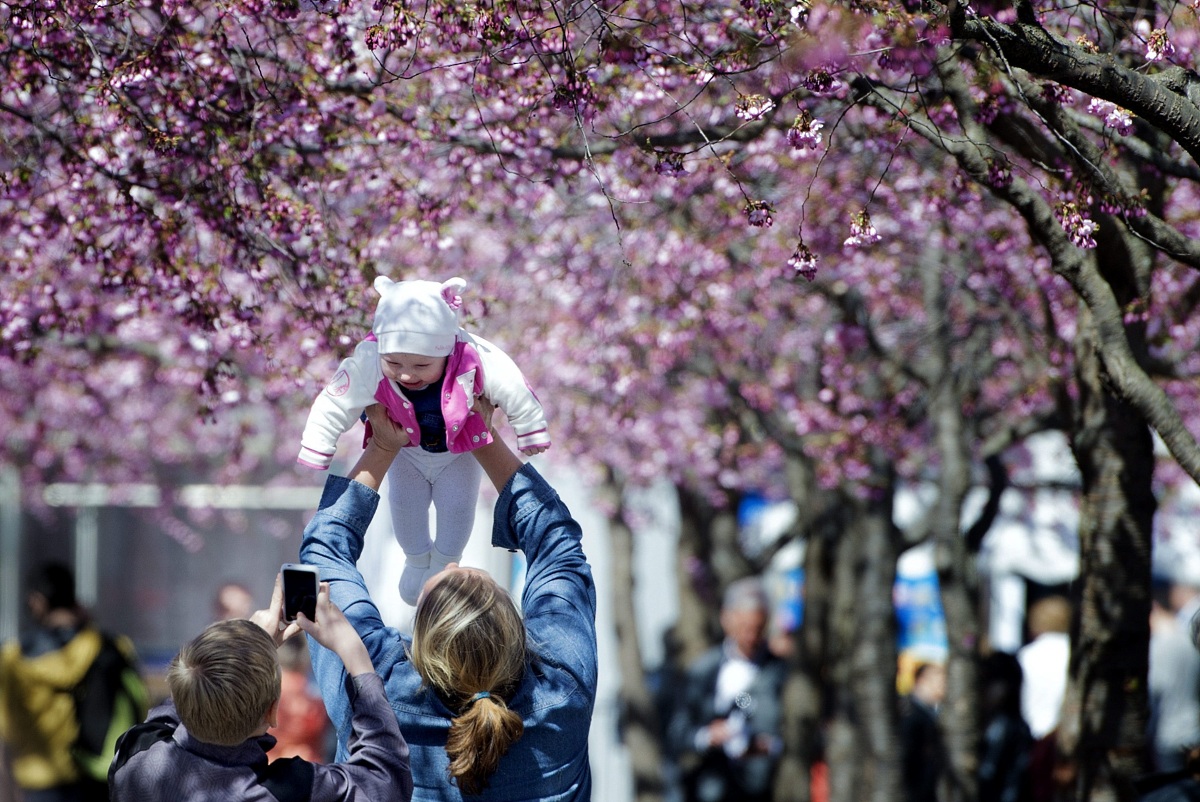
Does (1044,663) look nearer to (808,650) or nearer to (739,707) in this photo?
(739,707)

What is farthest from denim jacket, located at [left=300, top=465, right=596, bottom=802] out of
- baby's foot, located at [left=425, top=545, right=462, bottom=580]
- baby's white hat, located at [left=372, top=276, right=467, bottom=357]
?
baby's foot, located at [left=425, top=545, right=462, bottom=580]

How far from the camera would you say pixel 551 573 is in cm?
333

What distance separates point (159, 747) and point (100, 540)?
1586cm

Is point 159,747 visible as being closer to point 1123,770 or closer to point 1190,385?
point 1123,770

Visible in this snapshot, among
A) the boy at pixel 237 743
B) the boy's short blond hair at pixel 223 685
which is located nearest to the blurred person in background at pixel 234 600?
the boy at pixel 237 743

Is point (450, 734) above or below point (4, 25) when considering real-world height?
below

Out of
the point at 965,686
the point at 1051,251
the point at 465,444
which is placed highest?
the point at 1051,251

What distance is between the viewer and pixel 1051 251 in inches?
165

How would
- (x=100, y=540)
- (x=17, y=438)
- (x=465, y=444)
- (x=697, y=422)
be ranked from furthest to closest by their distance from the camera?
1. (x=100, y=540)
2. (x=17, y=438)
3. (x=697, y=422)
4. (x=465, y=444)

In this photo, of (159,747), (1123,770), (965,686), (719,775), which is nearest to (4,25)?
(159,747)

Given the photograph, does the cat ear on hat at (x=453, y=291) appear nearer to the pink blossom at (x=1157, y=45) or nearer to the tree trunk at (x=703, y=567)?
the pink blossom at (x=1157, y=45)

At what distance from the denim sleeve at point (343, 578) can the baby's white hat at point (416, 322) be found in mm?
363

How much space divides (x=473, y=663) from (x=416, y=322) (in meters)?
0.90

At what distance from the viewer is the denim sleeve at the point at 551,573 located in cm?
320
